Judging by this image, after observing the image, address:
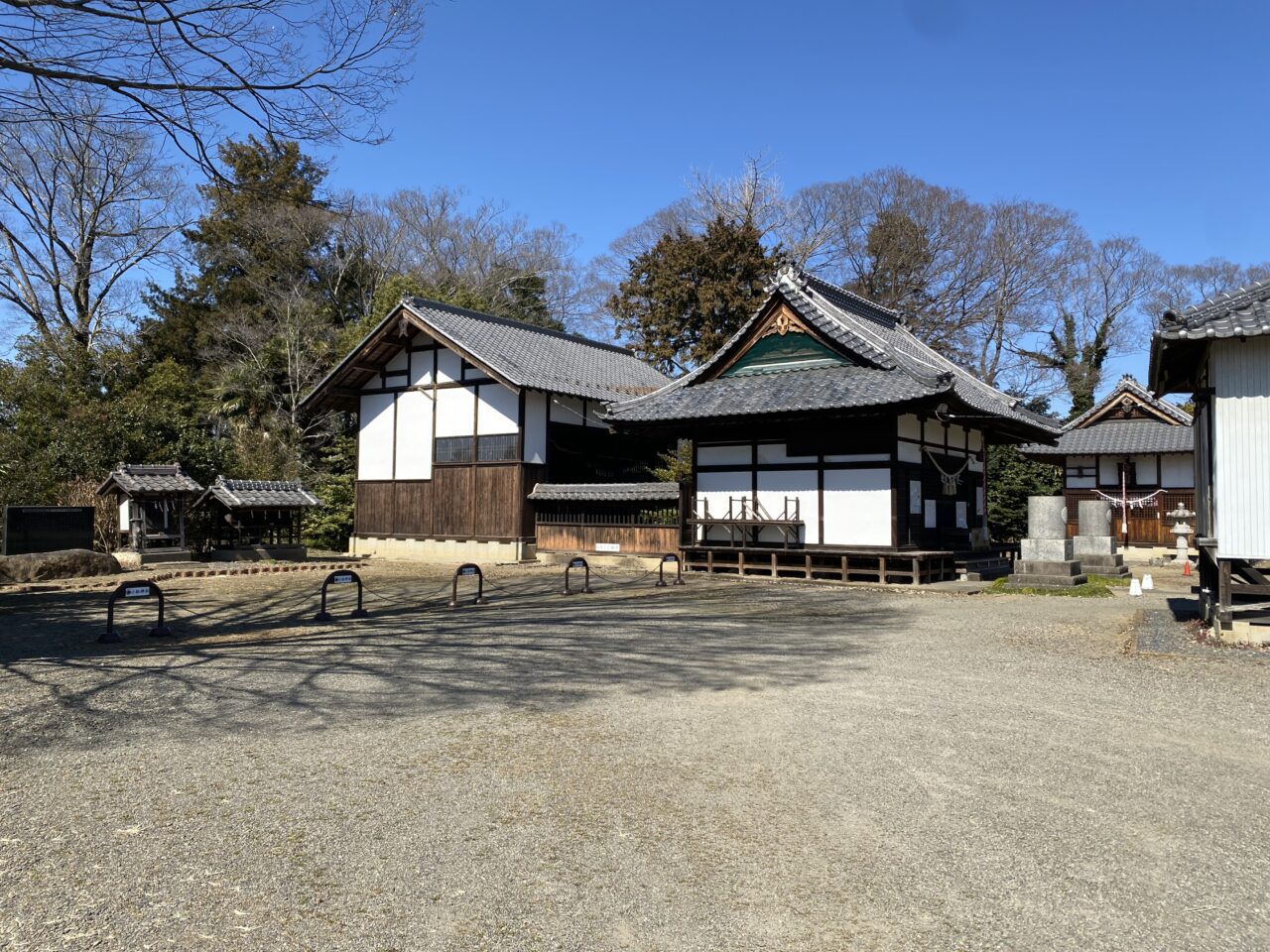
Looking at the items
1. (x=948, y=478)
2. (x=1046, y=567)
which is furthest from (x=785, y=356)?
(x=1046, y=567)

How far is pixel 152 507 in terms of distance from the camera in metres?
21.8

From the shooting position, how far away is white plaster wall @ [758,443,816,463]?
61.8 feet

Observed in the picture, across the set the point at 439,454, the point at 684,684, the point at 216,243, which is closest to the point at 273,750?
the point at 684,684

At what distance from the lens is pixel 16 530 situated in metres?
19.5

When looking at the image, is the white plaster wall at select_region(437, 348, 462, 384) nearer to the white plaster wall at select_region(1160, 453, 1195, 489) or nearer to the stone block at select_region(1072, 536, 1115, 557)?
the stone block at select_region(1072, 536, 1115, 557)

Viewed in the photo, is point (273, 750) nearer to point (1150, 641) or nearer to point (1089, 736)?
point (1089, 736)

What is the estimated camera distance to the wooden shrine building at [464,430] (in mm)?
23969

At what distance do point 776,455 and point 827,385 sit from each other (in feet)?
6.28

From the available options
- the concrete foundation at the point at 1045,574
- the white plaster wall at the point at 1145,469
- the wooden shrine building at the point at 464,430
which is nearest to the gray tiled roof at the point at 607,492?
the wooden shrine building at the point at 464,430

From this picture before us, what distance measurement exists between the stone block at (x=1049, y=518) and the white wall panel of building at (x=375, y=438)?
57.3 ft

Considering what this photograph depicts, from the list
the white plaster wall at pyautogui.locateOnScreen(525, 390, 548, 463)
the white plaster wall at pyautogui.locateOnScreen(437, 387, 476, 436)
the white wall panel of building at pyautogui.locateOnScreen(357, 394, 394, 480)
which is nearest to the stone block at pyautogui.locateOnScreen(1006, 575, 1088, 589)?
the white plaster wall at pyautogui.locateOnScreen(525, 390, 548, 463)

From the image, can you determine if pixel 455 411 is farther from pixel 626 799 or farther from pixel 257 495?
pixel 626 799

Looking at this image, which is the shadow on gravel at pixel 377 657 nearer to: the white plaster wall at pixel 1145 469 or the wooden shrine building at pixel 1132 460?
the wooden shrine building at pixel 1132 460

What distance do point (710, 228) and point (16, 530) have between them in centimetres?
2187
